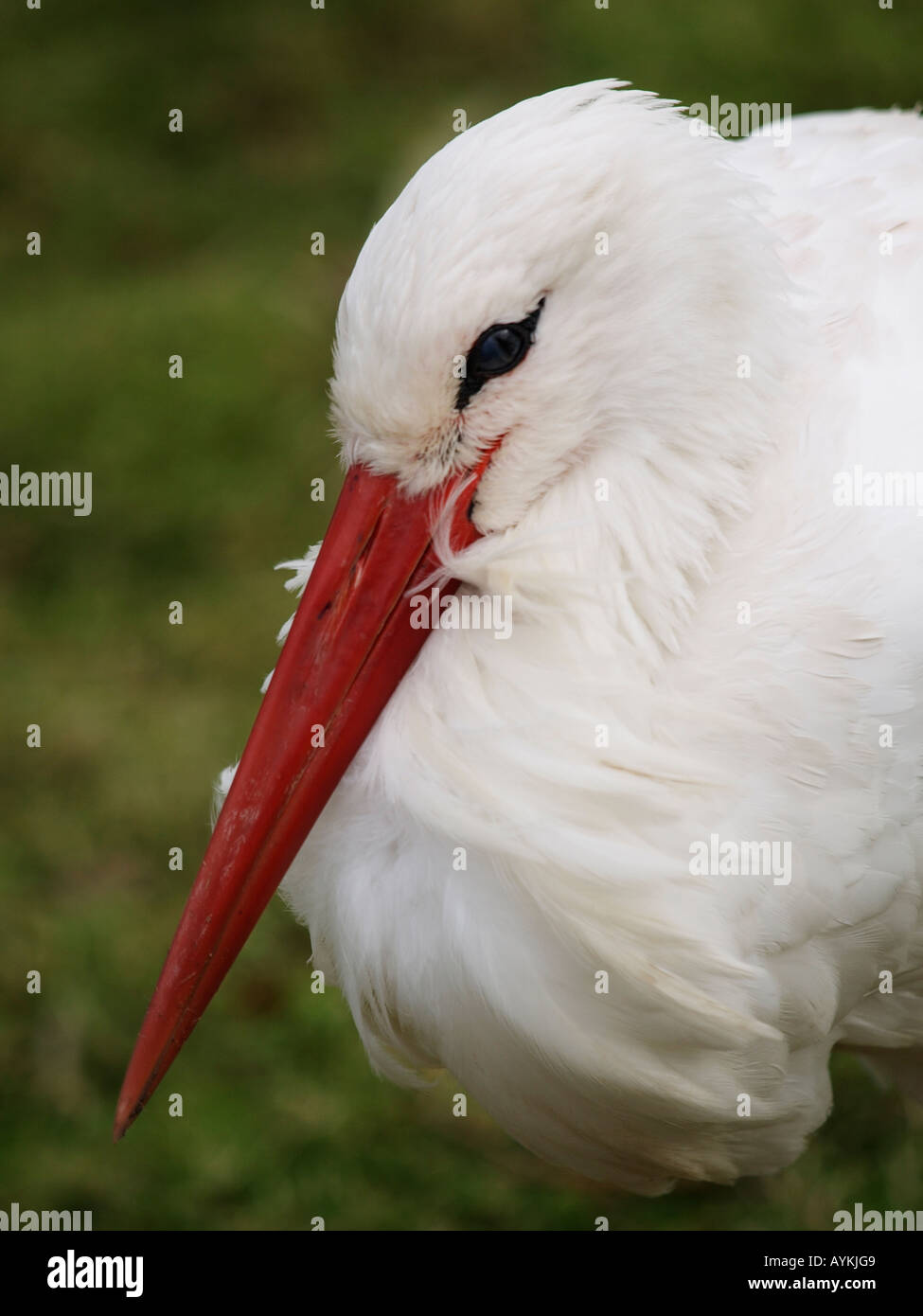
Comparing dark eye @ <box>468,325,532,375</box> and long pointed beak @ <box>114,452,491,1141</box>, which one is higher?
dark eye @ <box>468,325,532,375</box>

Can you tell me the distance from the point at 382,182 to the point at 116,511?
1970mm

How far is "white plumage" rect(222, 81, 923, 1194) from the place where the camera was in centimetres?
189

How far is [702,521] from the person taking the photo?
2023 millimetres

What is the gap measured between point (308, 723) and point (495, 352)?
1.74 ft

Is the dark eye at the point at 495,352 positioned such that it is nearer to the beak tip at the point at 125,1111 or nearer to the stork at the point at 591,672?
the stork at the point at 591,672

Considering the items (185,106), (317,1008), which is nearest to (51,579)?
(317,1008)

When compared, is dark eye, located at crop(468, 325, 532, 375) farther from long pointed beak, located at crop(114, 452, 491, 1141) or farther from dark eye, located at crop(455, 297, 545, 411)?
long pointed beak, located at crop(114, 452, 491, 1141)

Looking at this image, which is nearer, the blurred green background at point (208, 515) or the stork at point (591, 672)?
the stork at point (591, 672)

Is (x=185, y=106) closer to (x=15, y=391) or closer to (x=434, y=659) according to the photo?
(x=15, y=391)

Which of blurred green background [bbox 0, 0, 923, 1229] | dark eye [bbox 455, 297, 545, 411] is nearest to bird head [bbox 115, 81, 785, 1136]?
dark eye [bbox 455, 297, 545, 411]

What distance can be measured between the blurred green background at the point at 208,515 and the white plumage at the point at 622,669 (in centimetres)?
114

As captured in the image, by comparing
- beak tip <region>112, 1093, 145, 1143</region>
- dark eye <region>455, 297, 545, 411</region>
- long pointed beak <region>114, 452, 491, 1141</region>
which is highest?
dark eye <region>455, 297, 545, 411</region>

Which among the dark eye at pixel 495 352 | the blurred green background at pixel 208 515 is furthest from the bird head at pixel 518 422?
the blurred green background at pixel 208 515

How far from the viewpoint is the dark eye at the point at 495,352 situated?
192 centimetres
